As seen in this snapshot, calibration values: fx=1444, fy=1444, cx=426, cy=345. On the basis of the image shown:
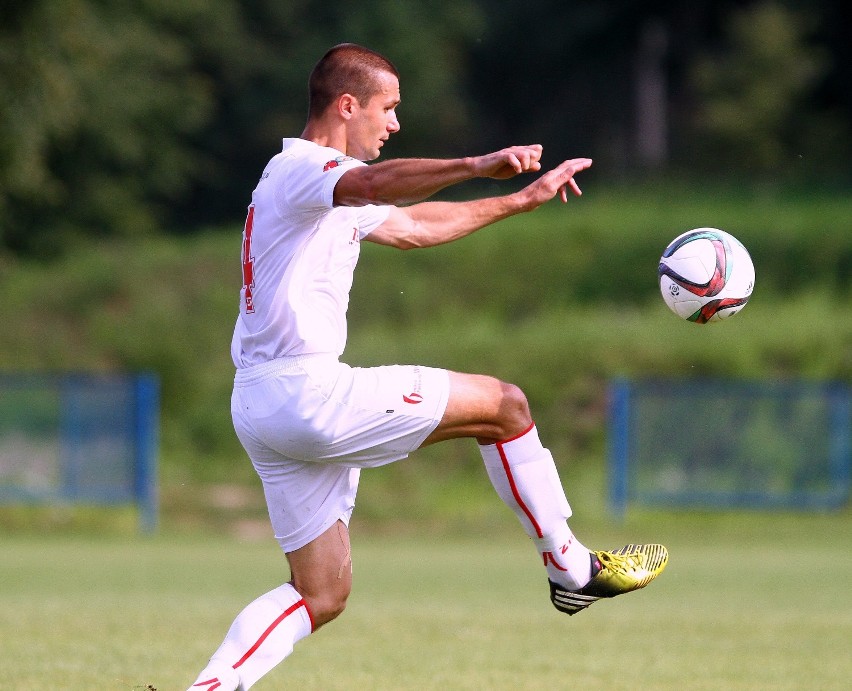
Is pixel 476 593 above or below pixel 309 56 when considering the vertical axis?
below

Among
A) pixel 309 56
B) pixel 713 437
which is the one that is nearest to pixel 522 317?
pixel 713 437

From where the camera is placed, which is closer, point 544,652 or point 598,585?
point 598,585

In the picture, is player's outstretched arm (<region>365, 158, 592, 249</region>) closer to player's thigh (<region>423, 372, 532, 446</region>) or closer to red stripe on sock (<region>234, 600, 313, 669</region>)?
player's thigh (<region>423, 372, 532, 446</region>)

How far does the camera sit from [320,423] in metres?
5.59

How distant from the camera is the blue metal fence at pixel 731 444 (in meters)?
21.1

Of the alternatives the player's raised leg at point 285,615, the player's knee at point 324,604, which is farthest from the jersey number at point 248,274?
the player's knee at point 324,604

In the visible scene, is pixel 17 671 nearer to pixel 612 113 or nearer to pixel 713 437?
pixel 713 437

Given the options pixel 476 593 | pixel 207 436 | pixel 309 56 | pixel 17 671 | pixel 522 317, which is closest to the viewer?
pixel 17 671

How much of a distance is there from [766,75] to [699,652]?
3631 centimetres

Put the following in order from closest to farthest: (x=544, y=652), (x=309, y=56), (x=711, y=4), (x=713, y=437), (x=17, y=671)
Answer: (x=17, y=671) < (x=544, y=652) < (x=713, y=437) < (x=309, y=56) < (x=711, y=4)

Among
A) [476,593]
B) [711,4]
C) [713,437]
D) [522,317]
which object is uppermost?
[711,4]

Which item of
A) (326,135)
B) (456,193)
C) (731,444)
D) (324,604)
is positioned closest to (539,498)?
(324,604)

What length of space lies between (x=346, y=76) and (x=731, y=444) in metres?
16.4

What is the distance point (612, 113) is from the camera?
5547 centimetres
